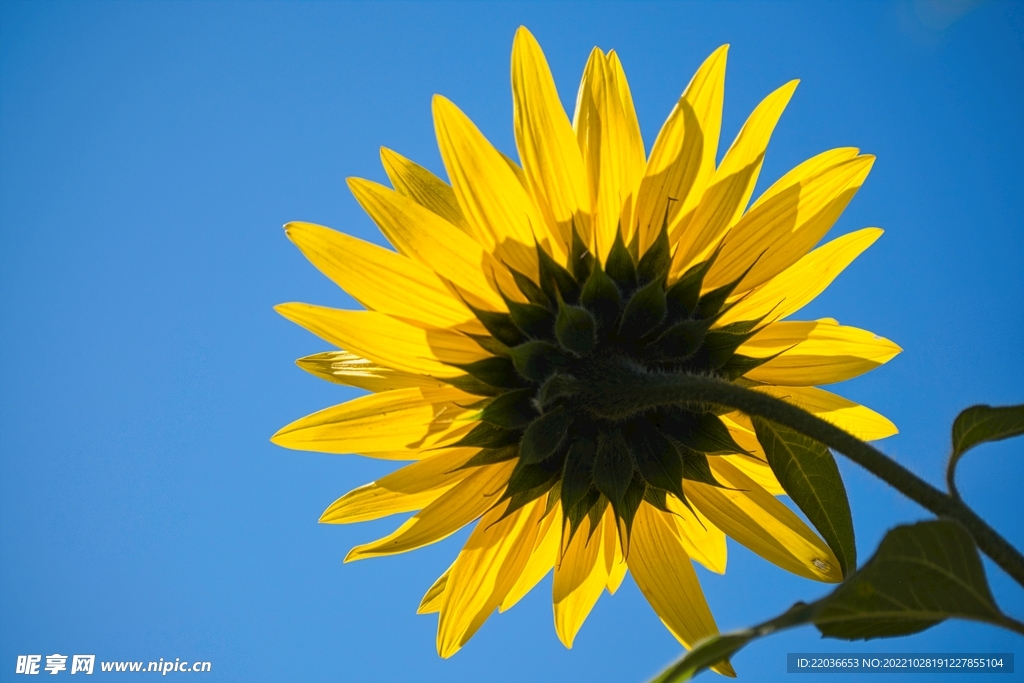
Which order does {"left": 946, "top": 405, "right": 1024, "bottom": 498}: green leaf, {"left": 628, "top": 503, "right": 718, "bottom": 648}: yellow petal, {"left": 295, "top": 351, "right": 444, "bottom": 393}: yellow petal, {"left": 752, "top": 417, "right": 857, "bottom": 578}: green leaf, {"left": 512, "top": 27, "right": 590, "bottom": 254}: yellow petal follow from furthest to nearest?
{"left": 628, "top": 503, "right": 718, "bottom": 648}: yellow petal < {"left": 295, "top": 351, "right": 444, "bottom": 393}: yellow petal < {"left": 512, "top": 27, "right": 590, "bottom": 254}: yellow petal < {"left": 752, "top": 417, "right": 857, "bottom": 578}: green leaf < {"left": 946, "top": 405, "right": 1024, "bottom": 498}: green leaf

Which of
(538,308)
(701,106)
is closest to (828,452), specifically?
(538,308)

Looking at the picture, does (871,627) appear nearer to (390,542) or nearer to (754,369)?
(754,369)

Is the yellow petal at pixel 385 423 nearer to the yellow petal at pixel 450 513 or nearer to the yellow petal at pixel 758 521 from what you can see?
the yellow petal at pixel 450 513

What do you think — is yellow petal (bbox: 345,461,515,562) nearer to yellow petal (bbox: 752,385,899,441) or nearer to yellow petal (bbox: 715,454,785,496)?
yellow petal (bbox: 715,454,785,496)

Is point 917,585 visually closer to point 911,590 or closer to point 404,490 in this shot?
point 911,590

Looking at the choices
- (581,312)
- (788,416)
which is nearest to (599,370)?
(581,312)

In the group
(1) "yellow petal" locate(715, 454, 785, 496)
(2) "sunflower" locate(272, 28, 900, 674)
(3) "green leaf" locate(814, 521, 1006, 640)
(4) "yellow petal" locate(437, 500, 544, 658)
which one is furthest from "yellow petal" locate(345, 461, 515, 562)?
(3) "green leaf" locate(814, 521, 1006, 640)
